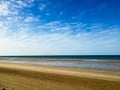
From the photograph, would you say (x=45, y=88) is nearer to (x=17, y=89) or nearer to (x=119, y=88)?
(x=17, y=89)

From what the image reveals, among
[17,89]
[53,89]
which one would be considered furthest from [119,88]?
[17,89]

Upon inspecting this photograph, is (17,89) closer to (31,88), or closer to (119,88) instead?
(31,88)

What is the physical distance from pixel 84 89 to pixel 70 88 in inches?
34.2

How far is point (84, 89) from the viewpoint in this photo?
10.0 m

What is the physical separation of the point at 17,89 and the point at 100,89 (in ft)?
16.5

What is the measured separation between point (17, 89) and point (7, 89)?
57 centimetres

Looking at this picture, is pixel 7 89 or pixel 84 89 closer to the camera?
pixel 7 89

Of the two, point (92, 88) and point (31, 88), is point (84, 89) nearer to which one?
point (92, 88)

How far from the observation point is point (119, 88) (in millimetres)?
10328

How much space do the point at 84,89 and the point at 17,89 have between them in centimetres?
405

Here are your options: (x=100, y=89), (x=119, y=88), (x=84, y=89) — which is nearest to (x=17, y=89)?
(x=84, y=89)

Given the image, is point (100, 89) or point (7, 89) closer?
point (7, 89)

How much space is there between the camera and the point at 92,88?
1025cm

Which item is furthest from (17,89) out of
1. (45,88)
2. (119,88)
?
(119,88)
